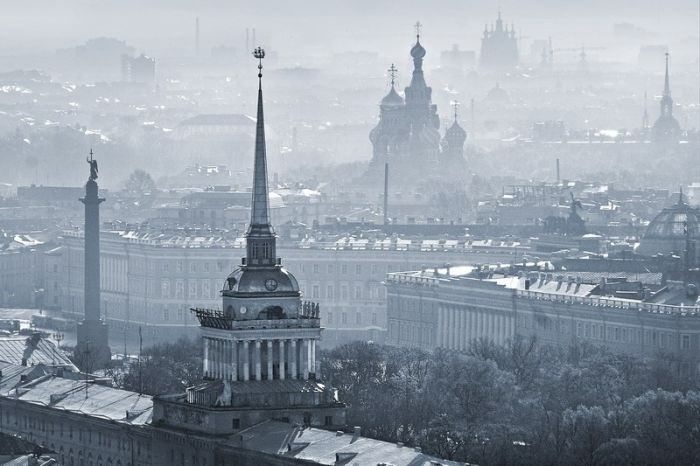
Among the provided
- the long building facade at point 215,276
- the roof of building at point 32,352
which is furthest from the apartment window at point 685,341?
the long building facade at point 215,276

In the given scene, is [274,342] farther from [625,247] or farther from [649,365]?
[625,247]

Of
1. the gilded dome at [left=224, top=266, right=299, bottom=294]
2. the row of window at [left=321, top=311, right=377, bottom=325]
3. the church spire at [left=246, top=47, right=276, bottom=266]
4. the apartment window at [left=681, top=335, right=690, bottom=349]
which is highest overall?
the church spire at [left=246, top=47, right=276, bottom=266]

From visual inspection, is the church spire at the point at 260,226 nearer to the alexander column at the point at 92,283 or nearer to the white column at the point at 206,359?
the white column at the point at 206,359

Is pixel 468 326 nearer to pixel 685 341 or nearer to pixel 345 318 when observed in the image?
pixel 685 341

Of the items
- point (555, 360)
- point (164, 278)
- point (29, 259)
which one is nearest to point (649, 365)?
point (555, 360)

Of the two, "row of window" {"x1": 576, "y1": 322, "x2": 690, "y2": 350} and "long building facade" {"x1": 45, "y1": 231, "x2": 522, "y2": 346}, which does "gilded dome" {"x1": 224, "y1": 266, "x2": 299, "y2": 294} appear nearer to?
"row of window" {"x1": 576, "y1": 322, "x2": 690, "y2": 350}

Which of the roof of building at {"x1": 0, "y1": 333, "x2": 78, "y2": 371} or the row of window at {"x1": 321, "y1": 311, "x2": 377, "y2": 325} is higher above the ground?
the roof of building at {"x1": 0, "y1": 333, "x2": 78, "y2": 371}

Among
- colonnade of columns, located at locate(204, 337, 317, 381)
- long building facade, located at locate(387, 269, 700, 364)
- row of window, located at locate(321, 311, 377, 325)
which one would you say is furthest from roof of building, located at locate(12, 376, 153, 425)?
row of window, located at locate(321, 311, 377, 325)

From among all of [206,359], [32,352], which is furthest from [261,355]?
[32,352]
